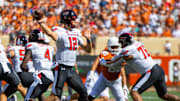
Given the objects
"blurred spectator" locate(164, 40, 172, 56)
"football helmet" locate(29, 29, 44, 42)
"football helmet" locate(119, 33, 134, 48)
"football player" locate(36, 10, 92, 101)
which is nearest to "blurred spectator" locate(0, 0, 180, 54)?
"blurred spectator" locate(164, 40, 172, 56)

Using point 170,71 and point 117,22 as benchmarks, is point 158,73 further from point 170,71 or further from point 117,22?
Answer: point 117,22

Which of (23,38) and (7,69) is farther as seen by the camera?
(23,38)

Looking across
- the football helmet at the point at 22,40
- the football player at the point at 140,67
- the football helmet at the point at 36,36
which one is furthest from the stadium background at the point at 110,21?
the football player at the point at 140,67

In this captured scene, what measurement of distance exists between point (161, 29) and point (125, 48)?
457 inches

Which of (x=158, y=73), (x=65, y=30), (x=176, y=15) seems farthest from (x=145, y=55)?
(x=176, y=15)

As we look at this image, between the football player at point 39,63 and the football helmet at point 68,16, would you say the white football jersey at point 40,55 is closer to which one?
the football player at point 39,63

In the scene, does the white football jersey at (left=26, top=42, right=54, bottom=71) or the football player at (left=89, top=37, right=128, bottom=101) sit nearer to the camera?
the white football jersey at (left=26, top=42, right=54, bottom=71)

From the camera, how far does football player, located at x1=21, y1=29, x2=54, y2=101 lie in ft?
24.5

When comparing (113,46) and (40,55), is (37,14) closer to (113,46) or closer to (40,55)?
(40,55)

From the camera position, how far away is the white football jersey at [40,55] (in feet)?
25.1

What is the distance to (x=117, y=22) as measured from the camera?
18.3 m

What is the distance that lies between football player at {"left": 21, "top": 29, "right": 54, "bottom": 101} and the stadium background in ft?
25.2

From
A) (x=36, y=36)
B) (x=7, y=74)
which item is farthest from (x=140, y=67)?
(x=7, y=74)

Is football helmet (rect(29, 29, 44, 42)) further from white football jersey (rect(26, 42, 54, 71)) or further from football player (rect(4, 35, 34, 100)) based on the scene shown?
football player (rect(4, 35, 34, 100))
